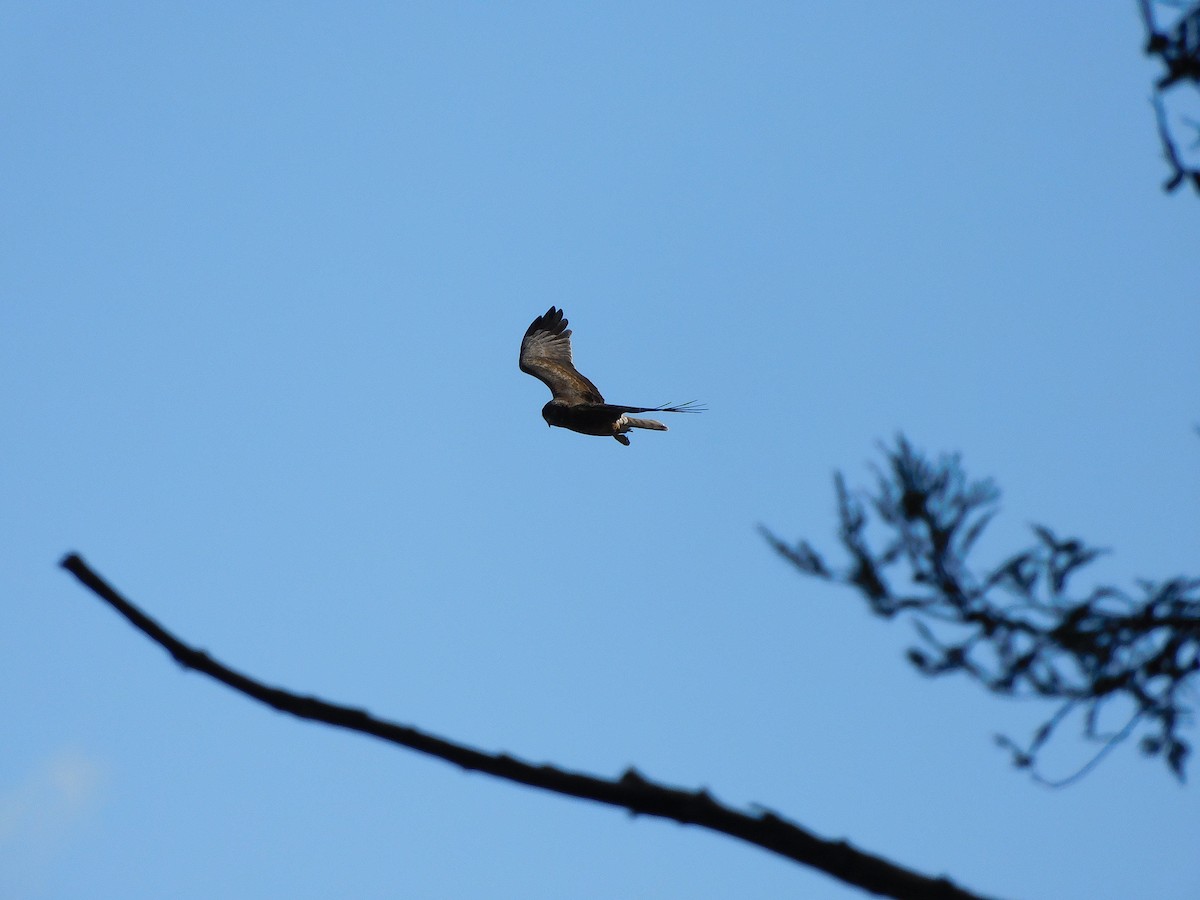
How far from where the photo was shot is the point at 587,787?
247cm

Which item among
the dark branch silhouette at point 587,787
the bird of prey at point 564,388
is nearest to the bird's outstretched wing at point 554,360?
the bird of prey at point 564,388

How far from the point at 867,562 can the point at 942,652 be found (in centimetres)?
55

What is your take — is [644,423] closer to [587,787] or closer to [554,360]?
[554,360]

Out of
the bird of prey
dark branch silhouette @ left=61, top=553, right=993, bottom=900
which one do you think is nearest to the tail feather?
the bird of prey

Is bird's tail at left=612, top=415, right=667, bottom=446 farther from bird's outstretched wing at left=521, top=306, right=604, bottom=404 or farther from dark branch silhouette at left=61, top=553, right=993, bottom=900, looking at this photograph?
dark branch silhouette at left=61, top=553, right=993, bottom=900

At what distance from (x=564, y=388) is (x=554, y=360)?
1.05 meters

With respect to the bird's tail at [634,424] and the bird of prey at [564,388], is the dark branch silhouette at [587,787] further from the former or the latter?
the bird's tail at [634,424]

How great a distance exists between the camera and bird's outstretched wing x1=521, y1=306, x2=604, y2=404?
1633 centimetres

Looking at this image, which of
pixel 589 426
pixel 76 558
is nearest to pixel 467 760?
pixel 76 558

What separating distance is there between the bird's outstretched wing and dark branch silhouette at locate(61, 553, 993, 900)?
1339 centimetres

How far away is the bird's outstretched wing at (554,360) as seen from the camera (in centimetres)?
1633

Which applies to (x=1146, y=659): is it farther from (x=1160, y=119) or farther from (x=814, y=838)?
(x=814, y=838)

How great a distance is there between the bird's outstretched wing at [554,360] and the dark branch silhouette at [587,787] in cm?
1339

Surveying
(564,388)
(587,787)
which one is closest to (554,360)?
(564,388)
